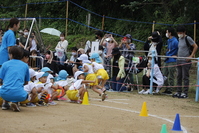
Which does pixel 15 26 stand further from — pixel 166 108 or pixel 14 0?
pixel 14 0

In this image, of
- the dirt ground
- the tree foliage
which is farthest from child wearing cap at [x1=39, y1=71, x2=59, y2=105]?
the tree foliage

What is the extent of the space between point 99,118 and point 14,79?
211 centimetres

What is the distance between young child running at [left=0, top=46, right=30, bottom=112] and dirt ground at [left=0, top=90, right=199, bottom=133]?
34cm

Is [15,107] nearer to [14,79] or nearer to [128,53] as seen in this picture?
[14,79]

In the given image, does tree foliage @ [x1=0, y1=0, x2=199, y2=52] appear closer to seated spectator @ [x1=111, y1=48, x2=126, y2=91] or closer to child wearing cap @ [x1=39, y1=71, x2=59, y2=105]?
seated spectator @ [x1=111, y1=48, x2=126, y2=91]

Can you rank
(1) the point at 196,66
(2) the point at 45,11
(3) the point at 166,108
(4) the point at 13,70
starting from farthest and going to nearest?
(2) the point at 45,11, (1) the point at 196,66, (3) the point at 166,108, (4) the point at 13,70

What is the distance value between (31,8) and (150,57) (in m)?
18.7

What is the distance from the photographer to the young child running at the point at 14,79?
927 cm

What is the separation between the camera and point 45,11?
106 feet

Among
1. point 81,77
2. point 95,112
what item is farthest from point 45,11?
point 95,112

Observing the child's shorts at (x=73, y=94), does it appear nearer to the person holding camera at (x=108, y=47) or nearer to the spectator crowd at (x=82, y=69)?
the spectator crowd at (x=82, y=69)

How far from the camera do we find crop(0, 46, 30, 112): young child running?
9266 mm

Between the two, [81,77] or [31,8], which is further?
[31,8]

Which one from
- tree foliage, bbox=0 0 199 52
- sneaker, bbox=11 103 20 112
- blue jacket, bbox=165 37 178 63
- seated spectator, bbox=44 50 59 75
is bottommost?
sneaker, bbox=11 103 20 112
